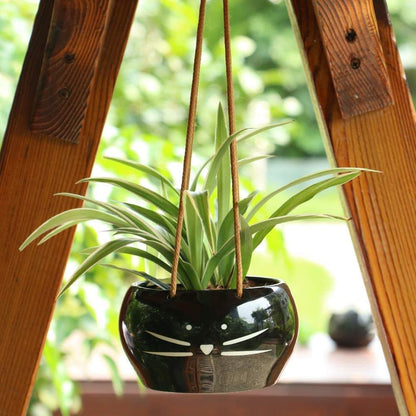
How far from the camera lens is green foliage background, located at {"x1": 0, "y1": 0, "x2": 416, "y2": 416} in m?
1.18

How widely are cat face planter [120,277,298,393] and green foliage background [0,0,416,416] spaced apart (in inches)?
20.3

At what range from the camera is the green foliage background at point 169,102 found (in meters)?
1.18

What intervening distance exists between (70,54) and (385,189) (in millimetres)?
340

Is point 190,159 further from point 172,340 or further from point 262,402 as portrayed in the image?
point 262,402

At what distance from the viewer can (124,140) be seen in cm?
116

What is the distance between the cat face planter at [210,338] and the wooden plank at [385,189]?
0.40 ft

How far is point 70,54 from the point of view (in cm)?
62

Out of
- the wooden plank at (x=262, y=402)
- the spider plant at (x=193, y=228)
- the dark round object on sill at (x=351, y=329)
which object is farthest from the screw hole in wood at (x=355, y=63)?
the dark round object on sill at (x=351, y=329)

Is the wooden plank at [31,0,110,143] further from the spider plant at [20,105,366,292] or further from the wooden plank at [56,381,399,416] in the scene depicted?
the wooden plank at [56,381,399,416]

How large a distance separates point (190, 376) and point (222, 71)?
1898 millimetres

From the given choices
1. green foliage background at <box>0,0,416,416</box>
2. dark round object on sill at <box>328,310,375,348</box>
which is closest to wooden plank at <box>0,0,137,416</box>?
green foliage background at <box>0,0,416,416</box>

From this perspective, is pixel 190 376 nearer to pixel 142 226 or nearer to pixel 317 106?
pixel 142 226

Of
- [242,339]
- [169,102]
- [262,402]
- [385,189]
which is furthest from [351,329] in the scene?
[242,339]

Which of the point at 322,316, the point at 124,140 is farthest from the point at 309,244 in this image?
the point at 124,140
